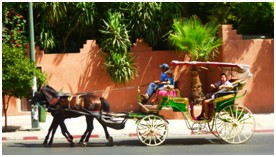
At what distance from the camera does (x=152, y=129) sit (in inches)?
533

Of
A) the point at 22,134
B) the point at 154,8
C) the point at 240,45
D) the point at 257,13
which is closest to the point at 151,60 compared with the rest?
the point at 154,8

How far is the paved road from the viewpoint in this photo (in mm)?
12688

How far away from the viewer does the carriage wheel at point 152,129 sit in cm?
1354

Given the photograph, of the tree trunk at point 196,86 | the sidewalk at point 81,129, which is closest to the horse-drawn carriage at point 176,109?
the sidewalk at point 81,129

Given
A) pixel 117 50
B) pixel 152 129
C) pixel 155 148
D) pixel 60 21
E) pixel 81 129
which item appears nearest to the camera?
pixel 155 148

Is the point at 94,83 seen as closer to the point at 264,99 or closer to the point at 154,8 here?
the point at 154,8

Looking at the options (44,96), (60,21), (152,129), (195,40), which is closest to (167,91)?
(152,129)

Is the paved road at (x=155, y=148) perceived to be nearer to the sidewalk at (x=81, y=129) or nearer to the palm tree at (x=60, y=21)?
the sidewalk at (x=81, y=129)

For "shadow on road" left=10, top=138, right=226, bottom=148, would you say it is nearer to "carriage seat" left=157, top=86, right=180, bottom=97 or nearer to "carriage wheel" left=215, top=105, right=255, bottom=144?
"carriage wheel" left=215, top=105, right=255, bottom=144

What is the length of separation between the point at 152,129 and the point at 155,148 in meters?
0.50

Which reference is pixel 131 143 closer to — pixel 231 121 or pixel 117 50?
pixel 231 121

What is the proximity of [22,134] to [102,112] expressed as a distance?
355 cm

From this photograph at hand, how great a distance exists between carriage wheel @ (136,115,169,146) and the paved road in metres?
0.21

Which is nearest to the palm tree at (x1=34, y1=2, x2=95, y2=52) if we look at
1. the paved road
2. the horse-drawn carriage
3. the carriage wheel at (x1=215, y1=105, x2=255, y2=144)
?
the paved road
